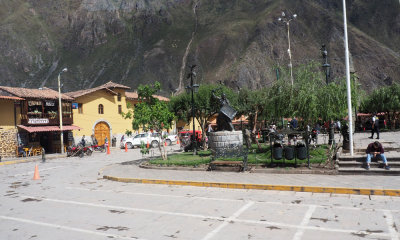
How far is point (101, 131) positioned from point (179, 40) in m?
63.3

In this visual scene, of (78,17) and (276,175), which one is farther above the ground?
(78,17)

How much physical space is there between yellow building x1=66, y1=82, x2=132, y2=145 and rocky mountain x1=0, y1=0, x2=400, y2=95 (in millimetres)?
36978

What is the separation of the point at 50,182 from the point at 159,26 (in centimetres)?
9616

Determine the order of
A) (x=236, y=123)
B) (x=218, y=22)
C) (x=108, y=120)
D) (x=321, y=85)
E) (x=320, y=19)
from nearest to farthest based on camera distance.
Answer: (x=321, y=85), (x=108, y=120), (x=236, y=123), (x=320, y=19), (x=218, y=22)

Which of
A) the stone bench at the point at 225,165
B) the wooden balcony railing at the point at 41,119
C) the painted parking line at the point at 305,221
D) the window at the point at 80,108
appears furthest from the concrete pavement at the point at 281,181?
the window at the point at 80,108

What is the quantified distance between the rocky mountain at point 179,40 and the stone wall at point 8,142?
1981 inches

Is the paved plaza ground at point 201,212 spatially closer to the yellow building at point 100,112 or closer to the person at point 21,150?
the person at point 21,150

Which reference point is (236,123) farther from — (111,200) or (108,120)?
(111,200)

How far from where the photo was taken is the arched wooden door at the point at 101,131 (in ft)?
121

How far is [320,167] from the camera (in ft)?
36.5

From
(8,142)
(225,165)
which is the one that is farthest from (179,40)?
(225,165)

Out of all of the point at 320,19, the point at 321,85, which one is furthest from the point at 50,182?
the point at 320,19

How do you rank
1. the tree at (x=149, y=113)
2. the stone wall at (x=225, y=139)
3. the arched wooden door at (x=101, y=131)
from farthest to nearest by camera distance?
1. the arched wooden door at (x=101, y=131)
2. the tree at (x=149, y=113)
3. the stone wall at (x=225, y=139)

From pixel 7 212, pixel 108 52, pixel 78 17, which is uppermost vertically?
pixel 78 17
